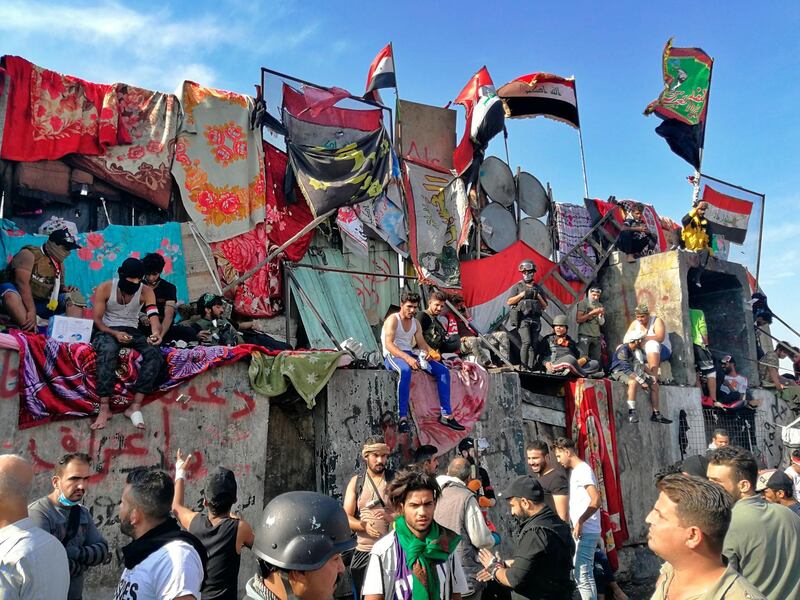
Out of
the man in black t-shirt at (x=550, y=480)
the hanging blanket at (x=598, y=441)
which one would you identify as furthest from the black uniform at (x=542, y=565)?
the hanging blanket at (x=598, y=441)

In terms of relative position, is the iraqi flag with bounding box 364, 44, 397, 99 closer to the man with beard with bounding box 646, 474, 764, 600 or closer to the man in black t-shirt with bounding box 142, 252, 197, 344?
the man in black t-shirt with bounding box 142, 252, 197, 344

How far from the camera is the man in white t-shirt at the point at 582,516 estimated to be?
20.2ft

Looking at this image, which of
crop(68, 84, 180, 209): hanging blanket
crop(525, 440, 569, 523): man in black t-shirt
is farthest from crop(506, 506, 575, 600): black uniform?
crop(68, 84, 180, 209): hanging blanket

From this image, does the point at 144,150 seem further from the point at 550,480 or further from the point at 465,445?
the point at 550,480

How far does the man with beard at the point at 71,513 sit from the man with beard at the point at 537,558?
2.39 meters

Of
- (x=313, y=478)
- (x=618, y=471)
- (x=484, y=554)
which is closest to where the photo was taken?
(x=484, y=554)

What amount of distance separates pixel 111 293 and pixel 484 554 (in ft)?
15.0

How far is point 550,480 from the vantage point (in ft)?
20.8

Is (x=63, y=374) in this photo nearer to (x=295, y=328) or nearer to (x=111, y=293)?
(x=111, y=293)

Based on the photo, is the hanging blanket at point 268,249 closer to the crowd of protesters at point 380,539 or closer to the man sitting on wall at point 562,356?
the man sitting on wall at point 562,356

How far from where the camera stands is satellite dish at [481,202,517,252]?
45.2ft

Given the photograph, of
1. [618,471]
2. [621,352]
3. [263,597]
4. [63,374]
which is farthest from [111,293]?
[621,352]

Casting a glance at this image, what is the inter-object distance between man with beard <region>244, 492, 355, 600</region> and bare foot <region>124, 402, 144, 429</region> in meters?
4.80

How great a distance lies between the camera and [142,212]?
396 inches
